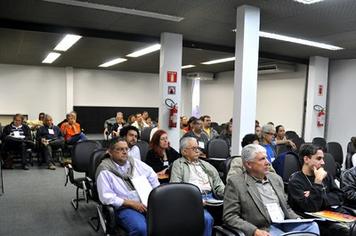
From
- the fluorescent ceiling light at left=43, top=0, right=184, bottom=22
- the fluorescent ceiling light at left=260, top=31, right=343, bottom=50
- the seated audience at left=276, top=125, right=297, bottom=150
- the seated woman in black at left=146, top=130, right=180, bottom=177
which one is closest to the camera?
the seated woman in black at left=146, top=130, right=180, bottom=177

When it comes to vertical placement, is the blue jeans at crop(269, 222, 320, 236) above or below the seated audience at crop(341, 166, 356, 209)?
below

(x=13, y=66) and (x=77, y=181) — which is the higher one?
(x=13, y=66)

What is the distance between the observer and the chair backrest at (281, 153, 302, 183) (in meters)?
3.81

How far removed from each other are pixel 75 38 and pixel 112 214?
510 cm

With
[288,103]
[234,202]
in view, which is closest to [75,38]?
[234,202]

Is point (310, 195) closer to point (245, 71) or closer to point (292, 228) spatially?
point (292, 228)

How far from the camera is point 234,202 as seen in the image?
233cm

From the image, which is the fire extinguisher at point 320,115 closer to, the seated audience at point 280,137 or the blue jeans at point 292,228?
the seated audience at point 280,137

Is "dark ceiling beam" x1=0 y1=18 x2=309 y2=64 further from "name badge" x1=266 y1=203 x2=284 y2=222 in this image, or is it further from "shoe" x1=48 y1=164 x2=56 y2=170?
"name badge" x1=266 y1=203 x2=284 y2=222

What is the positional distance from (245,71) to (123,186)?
2.49 m

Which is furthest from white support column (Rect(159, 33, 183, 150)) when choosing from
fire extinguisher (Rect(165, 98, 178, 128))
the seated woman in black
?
the seated woman in black

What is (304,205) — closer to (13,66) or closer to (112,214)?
(112,214)

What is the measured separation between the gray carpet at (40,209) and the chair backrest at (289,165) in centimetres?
226

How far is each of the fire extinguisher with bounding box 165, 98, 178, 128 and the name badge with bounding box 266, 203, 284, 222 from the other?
381 centimetres
